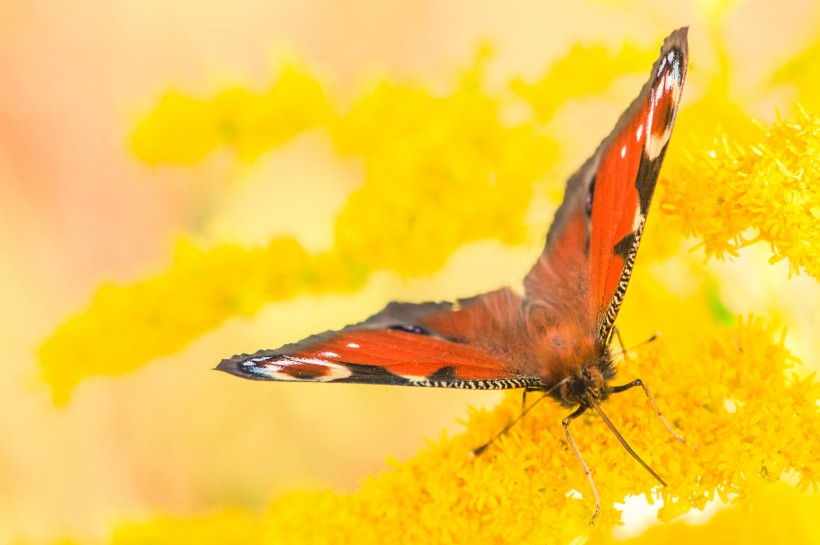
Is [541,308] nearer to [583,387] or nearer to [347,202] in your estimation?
[583,387]

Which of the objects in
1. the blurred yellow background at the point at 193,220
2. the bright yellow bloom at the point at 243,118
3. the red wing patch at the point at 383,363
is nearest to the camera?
the red wing patch at the point at 383,363

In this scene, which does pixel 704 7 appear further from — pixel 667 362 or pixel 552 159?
pixel 667 362

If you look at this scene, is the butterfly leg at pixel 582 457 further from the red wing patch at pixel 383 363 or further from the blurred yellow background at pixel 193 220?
the blurred yellow background at pixel 193 220

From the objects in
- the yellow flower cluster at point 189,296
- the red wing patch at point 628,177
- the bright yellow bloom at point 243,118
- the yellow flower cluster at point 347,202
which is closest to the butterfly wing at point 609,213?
the red wing patch at point 628,177

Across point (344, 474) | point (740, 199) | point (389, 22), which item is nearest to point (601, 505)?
point (740, 199)

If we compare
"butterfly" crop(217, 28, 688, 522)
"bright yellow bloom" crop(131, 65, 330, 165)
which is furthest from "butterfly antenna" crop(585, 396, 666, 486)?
"bright yellow bloom" crop(131, 65, 330, 165)

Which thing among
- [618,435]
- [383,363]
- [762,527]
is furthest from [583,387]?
[762,527]
